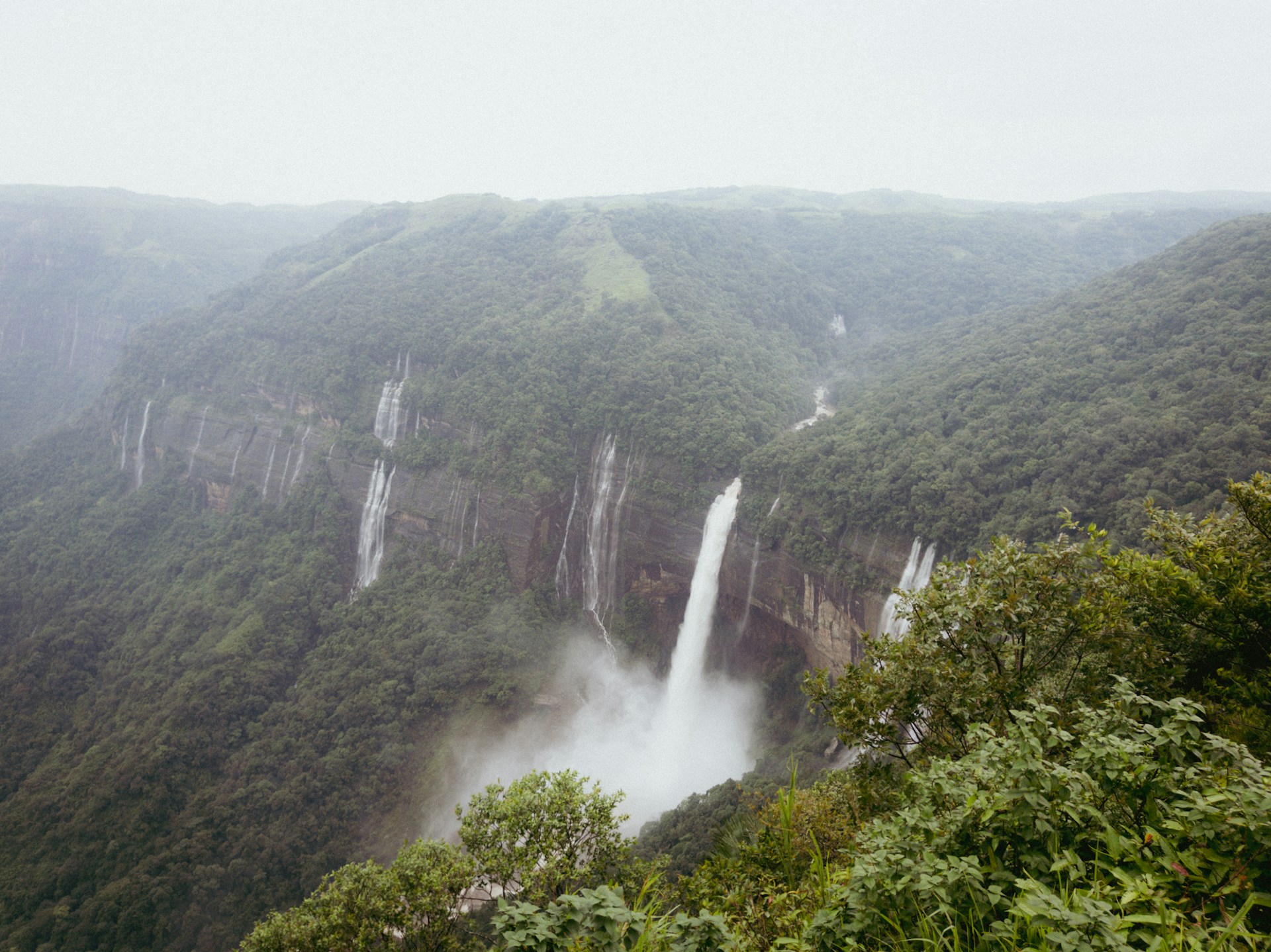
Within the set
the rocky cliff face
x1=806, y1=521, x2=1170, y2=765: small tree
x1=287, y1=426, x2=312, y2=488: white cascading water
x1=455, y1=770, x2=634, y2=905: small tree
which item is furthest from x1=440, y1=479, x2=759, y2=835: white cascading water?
x1=287, y1=426, x2=312, y2=488: white cascading water

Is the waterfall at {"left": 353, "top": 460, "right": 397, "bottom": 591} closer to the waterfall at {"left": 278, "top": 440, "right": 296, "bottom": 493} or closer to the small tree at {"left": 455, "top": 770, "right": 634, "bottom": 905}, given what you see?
the waterfall at {"left": 278, "top": 440, "right": 296, "bottom": 493}

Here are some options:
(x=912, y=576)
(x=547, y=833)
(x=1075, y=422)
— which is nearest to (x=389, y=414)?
(x=912, y=576)

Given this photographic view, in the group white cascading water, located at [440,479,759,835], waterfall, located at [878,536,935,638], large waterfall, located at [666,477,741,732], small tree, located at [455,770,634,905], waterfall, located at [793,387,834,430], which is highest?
small tree, located at [455,770,634,905]

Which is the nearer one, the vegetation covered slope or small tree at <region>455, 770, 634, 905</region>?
small tree at <region>455, 770, 634, 905</region>

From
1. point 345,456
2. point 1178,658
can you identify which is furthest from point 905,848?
point 345,456

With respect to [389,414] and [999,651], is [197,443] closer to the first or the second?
[389,414]

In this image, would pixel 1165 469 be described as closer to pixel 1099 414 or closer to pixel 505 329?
pixel 1099 414

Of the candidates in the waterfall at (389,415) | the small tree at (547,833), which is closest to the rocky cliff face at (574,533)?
the waterfall at (389,415)
